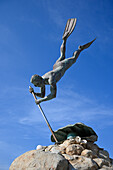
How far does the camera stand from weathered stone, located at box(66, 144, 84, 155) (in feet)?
19.2

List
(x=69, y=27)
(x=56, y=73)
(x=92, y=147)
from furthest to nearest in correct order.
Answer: (x=69, y=27) < (x=56, y=73) < (x=92, y=147)

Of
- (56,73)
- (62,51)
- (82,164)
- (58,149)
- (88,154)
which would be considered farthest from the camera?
(62,51)

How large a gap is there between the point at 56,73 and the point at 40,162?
10.1ft

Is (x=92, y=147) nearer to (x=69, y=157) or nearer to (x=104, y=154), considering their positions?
(x=104, y=154)

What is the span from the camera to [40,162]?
16.3ft

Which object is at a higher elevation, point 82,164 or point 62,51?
point 62,51

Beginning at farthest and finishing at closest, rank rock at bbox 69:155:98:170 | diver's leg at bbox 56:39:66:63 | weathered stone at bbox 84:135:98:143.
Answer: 1. diver's leg at bbox 56:39:66:63
2. weathered stone at bbox 84:135:98:143
3. rock at bbox 69:155:98:170

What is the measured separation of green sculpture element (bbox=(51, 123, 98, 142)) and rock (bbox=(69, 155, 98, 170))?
133cm

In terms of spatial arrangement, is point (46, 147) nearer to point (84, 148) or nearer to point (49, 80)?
point (84, 148)

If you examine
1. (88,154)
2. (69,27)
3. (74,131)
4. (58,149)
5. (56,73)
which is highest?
(69,27)

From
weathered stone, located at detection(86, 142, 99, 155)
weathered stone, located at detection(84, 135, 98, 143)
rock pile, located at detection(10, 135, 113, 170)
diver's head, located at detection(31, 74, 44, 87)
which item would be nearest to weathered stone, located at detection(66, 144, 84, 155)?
rock pile, located at detection(10, 135, 113, 170)

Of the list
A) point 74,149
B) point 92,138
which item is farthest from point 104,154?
point 74,149

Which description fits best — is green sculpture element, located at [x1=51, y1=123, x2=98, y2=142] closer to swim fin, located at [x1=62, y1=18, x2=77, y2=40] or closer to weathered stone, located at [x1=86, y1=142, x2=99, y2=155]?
weathered stone, located at [x1=86, y1=142, x2=99, y2=155]

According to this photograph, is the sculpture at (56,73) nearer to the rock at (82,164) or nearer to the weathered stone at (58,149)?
the weathered stone at (58,149)
